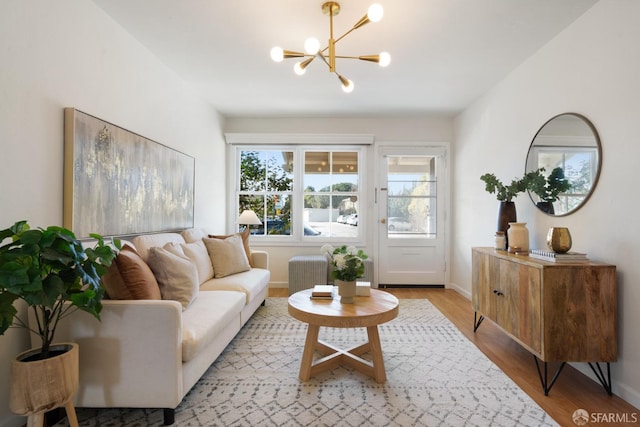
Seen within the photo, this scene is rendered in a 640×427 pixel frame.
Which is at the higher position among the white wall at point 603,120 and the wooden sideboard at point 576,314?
the white wall at point 603,120

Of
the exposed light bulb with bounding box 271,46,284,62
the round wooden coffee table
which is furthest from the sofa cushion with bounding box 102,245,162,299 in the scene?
the exposed light bulb with bounding box 271,46,284,62

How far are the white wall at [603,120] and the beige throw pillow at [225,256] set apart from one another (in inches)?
110

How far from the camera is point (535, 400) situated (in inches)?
75.2

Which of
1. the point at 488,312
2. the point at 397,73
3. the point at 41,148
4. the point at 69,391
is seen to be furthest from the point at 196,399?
the point at 397,73

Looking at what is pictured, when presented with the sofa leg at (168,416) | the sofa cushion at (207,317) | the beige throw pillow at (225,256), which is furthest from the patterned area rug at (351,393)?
the beige throw pillow at (225,256)

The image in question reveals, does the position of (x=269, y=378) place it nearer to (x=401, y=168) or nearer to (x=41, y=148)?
(x=41, y=148)

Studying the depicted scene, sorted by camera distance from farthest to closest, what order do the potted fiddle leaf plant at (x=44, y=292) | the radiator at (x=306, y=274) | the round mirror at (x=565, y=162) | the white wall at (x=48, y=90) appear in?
the radiator at (x=306, y=274), the round mirror at (x=565, y=162), the white wall at (x=48, y=90), the potted fiddle leaf plant at (x=44, y=292)

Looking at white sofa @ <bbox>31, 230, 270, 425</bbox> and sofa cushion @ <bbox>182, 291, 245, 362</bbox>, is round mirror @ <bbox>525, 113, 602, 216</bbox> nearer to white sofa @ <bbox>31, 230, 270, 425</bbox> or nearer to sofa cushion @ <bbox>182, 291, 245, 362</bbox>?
sofa cushion @ <bbox>182, 291, 245, 362</bbox>

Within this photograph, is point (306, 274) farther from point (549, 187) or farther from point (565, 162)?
point (565, 162)

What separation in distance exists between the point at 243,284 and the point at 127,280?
122cm

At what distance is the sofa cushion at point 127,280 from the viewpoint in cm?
177

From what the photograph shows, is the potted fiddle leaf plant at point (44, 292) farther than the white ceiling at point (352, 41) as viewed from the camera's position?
No

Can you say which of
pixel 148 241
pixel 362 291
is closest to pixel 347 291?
pixel 362 291

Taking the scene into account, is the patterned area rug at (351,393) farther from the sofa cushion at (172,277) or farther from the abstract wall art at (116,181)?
the abstract wall art at (116,181)
